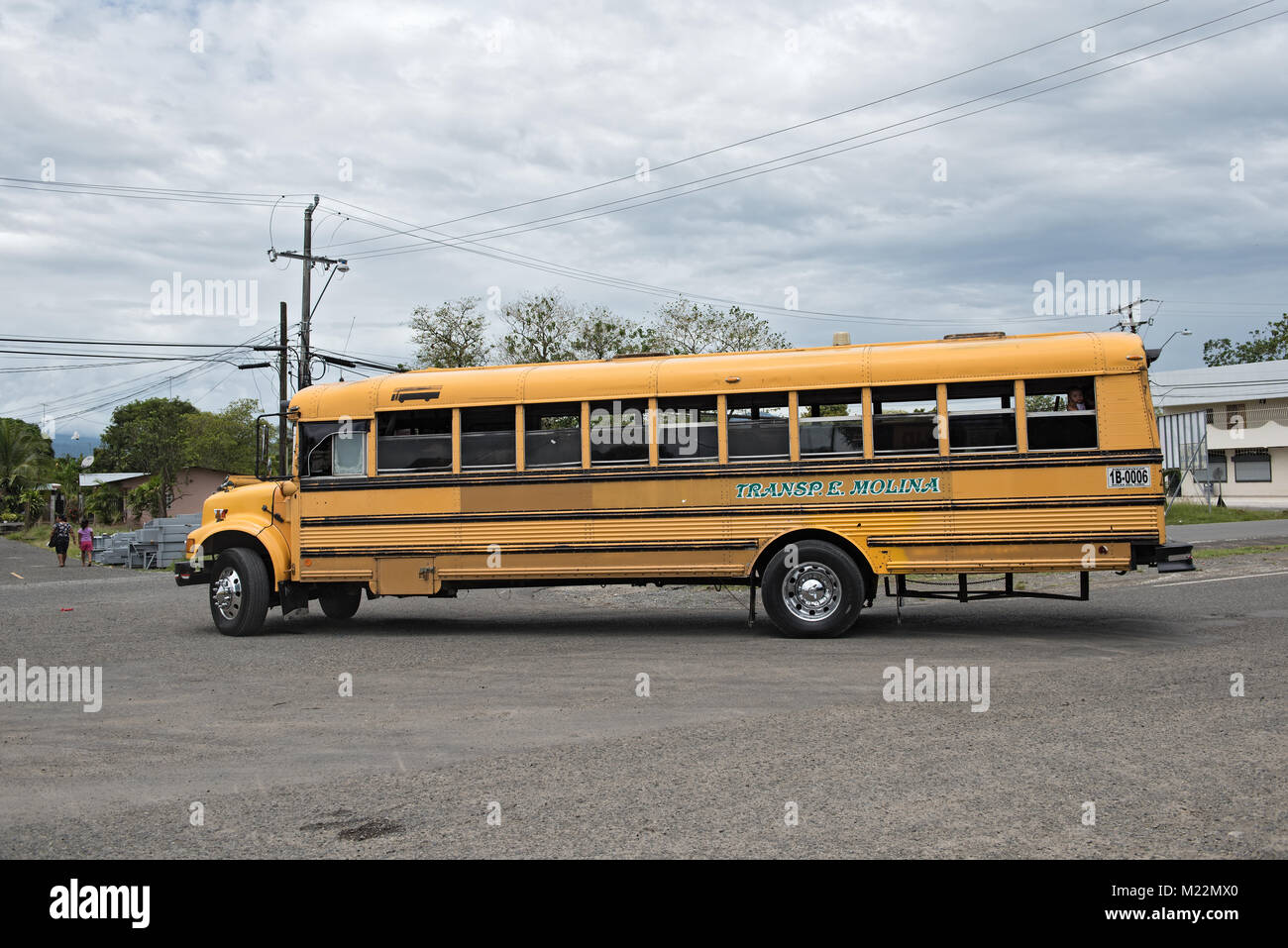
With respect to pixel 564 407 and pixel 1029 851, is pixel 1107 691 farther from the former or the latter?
pixel 564 407

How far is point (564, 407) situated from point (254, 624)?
4.39 meters

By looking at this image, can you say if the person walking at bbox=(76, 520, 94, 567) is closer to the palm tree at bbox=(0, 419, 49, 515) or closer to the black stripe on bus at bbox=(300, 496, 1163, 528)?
the black stripe on bus at bbox=(300, 496, 1163, 528)

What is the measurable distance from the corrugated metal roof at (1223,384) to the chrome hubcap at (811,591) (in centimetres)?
3640

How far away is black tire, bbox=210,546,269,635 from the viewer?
1218cm

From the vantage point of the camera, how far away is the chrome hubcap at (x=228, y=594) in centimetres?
1230

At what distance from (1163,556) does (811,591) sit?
330 centimetres

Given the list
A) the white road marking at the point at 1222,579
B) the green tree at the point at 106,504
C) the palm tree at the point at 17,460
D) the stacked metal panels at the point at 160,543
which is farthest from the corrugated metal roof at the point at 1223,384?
the palm tree at the point at 17,460

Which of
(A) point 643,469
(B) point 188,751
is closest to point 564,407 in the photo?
A: (A) point 643,469

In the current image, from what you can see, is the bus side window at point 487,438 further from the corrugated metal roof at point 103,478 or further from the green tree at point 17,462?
the green tree at point 17,462

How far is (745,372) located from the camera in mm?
11062

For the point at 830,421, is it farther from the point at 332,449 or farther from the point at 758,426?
the point at 332,449

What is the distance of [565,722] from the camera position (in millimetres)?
7145

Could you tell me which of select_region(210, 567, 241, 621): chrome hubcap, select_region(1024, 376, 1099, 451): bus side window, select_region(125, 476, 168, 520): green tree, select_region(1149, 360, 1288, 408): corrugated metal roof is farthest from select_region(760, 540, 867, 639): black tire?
select_region(125, 476, 168, 520): green tree

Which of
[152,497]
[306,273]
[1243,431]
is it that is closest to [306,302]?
[306,273]
